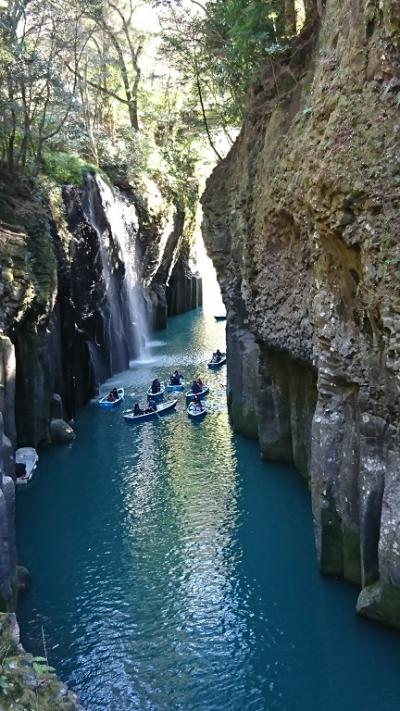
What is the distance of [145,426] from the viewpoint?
28781 millimetres

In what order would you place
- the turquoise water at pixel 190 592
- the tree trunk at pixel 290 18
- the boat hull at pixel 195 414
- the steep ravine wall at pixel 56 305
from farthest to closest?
the boat hull at pixel 195 414 < the tree trunk at pixel 290 18 < the steep ravine wall at pixel 56 305 < the turquoise water at pixel 190 592

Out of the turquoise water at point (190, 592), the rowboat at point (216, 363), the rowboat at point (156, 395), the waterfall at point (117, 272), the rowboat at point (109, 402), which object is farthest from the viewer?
the rowboat at point (216, 363)

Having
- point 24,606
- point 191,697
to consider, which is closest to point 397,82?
point 191,697

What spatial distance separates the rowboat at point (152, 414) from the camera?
29359mm

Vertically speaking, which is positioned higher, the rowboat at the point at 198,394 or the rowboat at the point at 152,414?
the rowboat at the point at 198,394

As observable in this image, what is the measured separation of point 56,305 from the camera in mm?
29625

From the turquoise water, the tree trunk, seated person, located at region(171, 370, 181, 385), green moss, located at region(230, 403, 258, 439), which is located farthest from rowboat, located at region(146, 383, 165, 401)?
the tree trunk

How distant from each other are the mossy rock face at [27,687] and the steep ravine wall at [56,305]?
5855 millimetres

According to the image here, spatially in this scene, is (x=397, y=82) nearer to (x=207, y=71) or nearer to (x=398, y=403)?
(x=398, y=403)

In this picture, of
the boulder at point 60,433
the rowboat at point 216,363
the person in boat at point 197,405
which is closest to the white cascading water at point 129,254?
the rowboat at point 216,363

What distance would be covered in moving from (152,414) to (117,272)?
13.0 meters

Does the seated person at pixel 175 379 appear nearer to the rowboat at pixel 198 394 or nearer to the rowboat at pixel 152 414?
the rowboat at pixel 198 394

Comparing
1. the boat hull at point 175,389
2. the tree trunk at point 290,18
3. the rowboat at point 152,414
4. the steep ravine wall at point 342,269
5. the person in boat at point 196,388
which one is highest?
the tree trunk at point 290,18

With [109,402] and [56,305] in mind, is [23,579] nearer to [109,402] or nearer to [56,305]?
[56,305]
